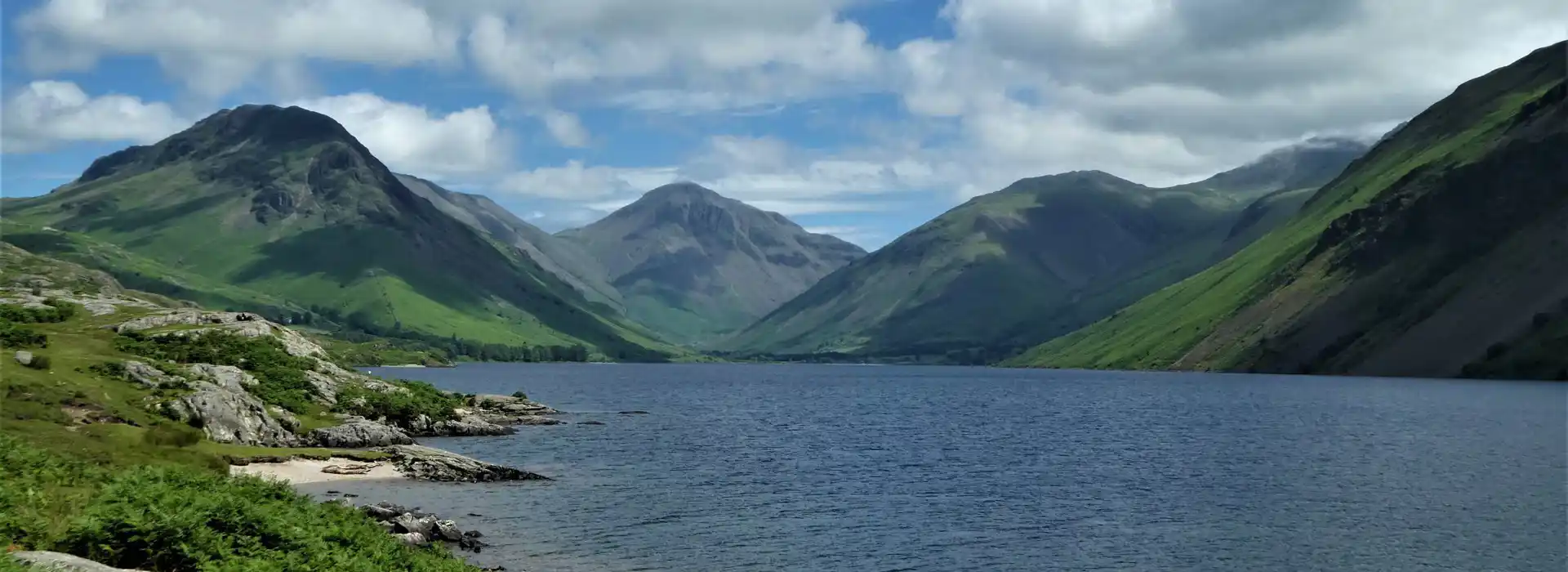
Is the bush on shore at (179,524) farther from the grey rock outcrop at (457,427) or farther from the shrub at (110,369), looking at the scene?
the grey rock outcrop at (457,427)

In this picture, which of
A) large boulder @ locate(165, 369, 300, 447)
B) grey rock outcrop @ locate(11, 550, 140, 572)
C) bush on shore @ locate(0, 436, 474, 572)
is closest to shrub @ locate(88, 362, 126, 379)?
large boulder @ locate(165, 369, 300, 447)

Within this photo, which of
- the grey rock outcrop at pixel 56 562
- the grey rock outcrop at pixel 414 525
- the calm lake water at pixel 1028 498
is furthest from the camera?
the calm lake water at pixel 1028 498

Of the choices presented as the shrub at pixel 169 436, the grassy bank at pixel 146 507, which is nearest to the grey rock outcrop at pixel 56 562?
the grassy bank at pixel 146 507

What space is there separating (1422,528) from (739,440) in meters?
80.4

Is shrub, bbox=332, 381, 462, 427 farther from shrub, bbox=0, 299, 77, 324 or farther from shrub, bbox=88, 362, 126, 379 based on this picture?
shrub, bbox=0, 299, 77, 324

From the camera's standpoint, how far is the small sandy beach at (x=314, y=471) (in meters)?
78.1

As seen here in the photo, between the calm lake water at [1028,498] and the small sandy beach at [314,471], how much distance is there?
3.35 metres

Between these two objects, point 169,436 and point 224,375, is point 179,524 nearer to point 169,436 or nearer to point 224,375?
point 169,436

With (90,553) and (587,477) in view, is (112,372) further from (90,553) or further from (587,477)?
(90,553)

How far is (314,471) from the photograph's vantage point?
8294 cm

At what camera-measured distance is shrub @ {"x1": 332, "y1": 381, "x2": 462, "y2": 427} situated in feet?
387

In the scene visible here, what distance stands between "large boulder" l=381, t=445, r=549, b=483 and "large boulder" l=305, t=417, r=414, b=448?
1168 cm

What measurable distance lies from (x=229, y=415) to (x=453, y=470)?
21.0m

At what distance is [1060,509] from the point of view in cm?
7769
